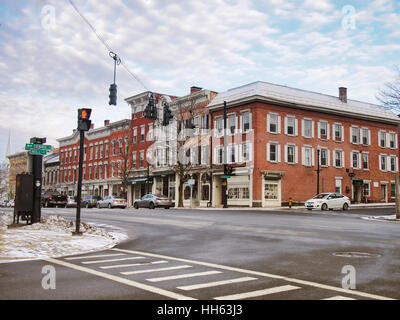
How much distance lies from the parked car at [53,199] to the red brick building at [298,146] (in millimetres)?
17364

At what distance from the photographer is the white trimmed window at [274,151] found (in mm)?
46031

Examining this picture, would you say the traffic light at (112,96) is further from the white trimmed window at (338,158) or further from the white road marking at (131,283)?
the white trimmed window at (338,158)

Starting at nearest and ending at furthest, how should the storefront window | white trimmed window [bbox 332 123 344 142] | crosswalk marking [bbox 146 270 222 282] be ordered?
crosswalk marking [bbox 146 270 222 282], the storefront window, white trimmed window [bbox 332 123 344 142]

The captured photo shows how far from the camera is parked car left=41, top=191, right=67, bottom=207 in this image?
167 ft

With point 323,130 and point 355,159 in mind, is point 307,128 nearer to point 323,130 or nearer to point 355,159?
point 323,130

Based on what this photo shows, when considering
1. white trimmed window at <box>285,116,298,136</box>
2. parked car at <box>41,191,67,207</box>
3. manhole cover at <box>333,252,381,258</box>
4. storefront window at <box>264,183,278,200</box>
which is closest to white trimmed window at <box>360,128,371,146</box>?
white trimmed window at <box>285,116,298,136</box>

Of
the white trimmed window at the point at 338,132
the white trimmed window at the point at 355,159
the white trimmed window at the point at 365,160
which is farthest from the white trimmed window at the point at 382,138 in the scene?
the white trimmed window at the point at 338,132

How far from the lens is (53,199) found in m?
51.1

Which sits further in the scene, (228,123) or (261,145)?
(228,123)

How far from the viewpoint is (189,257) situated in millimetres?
9656

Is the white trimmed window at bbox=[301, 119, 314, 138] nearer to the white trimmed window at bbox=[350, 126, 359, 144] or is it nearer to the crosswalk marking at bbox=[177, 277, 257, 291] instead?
the white trimmed window at bbox=[350, 126, 359, 144]

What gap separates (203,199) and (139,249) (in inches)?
1564
